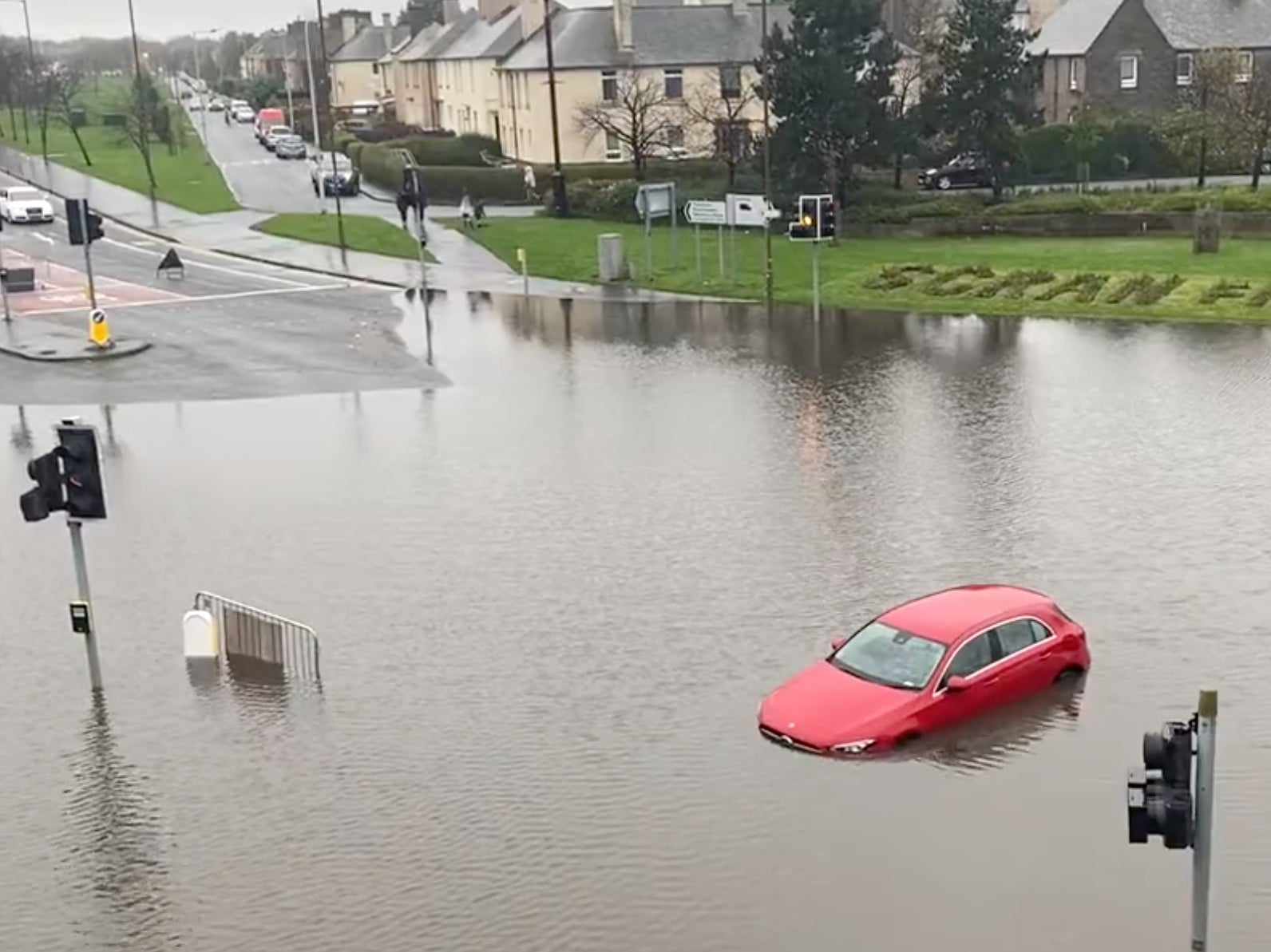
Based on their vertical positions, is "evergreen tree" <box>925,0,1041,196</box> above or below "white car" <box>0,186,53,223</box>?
above

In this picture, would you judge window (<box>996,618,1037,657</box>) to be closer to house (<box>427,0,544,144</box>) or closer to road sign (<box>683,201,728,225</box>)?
road sign (<box>683,201,728,225</box>)

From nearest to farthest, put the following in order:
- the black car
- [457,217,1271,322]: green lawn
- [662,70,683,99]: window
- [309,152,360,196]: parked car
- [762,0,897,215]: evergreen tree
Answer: [457,217,1271,322]: green lawn, [762,0,897,215]: evergreen tree, the black car, [309,152,360,196]: parked car, [662,70,683,99]: window

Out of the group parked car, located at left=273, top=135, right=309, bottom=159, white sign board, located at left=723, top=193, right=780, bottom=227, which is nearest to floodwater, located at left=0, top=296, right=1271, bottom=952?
white sign board, located at left=723, top=193, right=780, bottom=227

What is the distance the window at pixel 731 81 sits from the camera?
67.3 meters

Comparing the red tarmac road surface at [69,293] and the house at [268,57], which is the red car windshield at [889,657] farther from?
the house at [268,57]

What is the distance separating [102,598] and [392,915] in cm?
926

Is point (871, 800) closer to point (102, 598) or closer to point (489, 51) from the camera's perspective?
point (102, 598)

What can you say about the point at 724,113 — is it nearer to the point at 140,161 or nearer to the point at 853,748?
the point at 140,161

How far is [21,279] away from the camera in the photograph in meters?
44.3

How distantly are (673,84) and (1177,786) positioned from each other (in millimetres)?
63039

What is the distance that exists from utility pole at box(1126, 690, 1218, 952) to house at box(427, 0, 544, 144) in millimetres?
68192

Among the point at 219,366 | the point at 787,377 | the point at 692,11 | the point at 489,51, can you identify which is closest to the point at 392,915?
the point at 787,377

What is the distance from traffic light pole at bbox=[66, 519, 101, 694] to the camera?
17.1 metres

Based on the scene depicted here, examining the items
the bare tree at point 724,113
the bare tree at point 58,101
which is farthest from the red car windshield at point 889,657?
the bare tree at point 58,101
